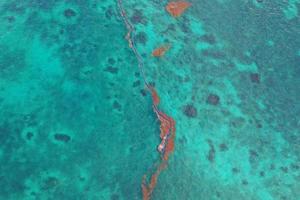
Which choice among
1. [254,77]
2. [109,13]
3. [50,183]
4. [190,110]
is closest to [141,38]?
[109,13]

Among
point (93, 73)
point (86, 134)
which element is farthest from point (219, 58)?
point (86, 134)

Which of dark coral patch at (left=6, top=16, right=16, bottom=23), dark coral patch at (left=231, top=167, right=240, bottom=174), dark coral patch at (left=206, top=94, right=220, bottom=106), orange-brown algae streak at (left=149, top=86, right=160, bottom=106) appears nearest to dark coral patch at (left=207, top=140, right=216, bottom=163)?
dark coral patch at (left=231, top=167, right=240, bottom=174)

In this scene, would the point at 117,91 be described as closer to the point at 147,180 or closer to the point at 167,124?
the point at 167,124

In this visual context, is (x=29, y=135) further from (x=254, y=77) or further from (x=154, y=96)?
(x=254, y=77)

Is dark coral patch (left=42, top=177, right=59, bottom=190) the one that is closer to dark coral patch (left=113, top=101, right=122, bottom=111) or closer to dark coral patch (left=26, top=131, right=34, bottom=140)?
dark coral patch (left=26, top=131, right=34, bottom=140)

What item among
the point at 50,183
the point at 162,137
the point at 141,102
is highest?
the point at 141,102

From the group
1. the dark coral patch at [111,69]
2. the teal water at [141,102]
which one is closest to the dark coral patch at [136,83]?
the teal water at [141,102]
